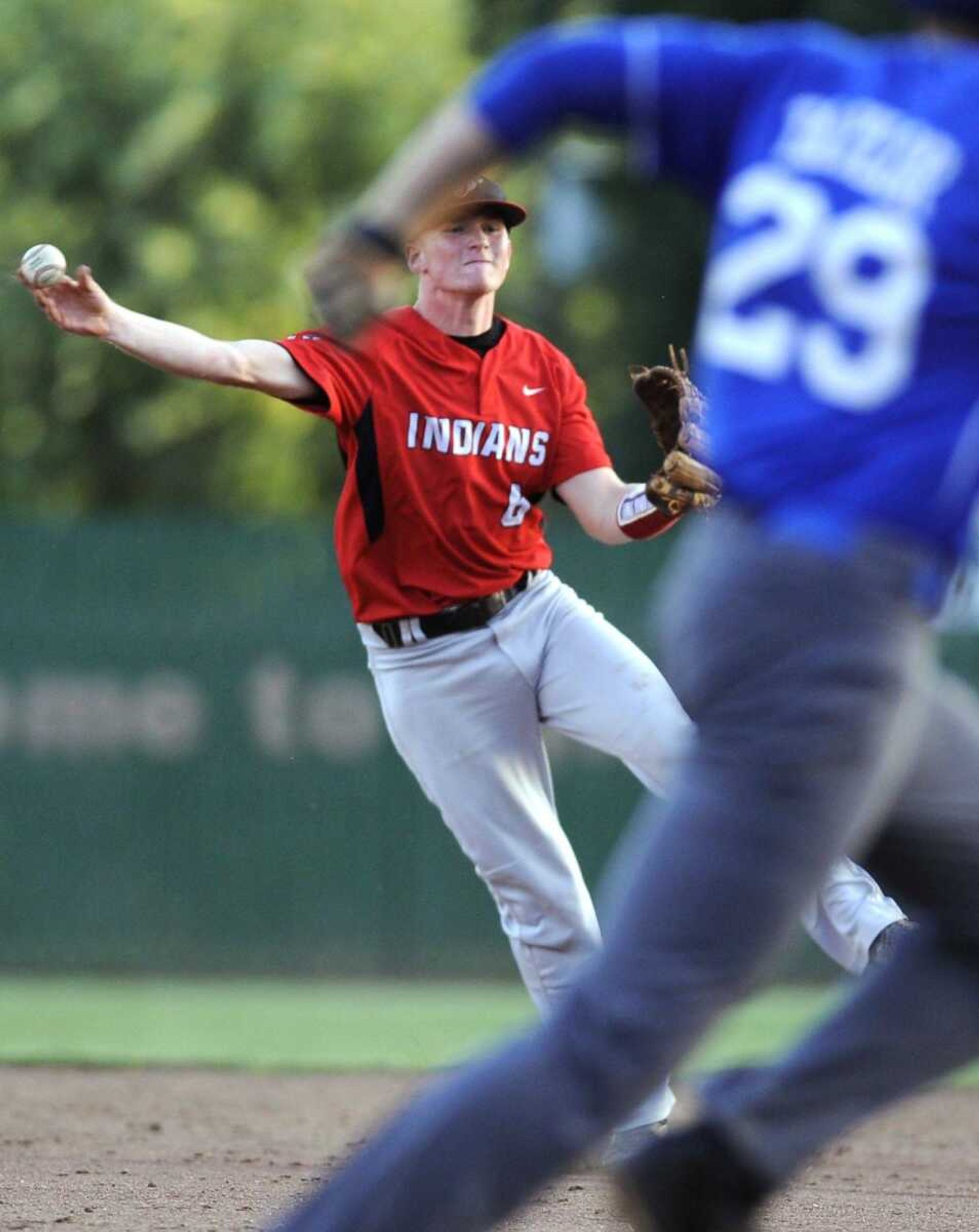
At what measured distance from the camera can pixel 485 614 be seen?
5.02 m

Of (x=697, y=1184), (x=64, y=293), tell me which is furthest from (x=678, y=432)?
(x=697, y=1184)

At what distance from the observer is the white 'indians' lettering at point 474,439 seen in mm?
4980

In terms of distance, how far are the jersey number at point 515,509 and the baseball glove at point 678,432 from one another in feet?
1.45

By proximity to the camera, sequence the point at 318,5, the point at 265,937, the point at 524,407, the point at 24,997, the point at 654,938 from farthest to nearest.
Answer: the point at 318,5
the point at 265,937
the point at 24,997
the point at 524,407
the point at 654,938

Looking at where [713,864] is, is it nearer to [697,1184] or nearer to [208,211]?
[697,1184]

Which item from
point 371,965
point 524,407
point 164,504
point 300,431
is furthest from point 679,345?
point 524,407

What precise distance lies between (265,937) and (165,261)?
30.1 ft

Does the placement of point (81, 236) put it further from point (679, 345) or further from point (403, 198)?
point (403, 198)

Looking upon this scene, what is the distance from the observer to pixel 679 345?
61.9 ft

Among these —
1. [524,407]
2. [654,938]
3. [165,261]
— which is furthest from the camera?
[165,261]

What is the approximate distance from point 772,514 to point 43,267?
202 centimetres

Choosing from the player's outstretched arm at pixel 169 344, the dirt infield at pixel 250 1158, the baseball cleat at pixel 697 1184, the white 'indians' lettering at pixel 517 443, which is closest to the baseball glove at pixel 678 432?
the white 'indians' lettering at pixel 517 443

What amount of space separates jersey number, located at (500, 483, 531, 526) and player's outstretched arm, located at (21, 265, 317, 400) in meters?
0.59

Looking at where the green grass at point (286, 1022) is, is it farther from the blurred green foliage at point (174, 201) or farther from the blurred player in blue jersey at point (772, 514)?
the blurred green foliage at point (174, 201)
